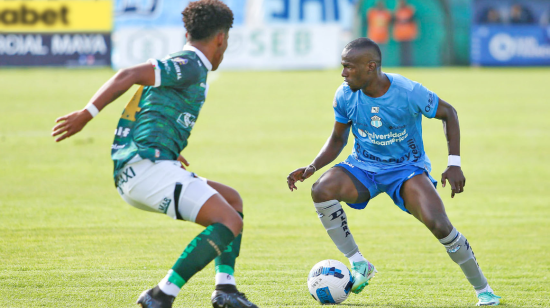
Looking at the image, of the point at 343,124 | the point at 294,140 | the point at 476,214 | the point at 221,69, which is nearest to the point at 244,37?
the point at 221,69

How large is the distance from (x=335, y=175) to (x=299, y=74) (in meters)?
23.8

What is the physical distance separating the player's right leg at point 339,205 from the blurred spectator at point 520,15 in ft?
103

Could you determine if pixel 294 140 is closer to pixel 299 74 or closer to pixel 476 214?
pixel 476 214

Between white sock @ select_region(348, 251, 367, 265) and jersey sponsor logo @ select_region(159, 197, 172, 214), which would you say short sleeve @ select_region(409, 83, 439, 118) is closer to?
white sock @ select_region(348, 251, 367, 265)

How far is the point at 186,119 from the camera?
14.7ft

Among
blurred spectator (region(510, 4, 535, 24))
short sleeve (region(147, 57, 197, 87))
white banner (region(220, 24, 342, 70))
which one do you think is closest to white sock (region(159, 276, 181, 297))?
short sleeve (region(147, 57, 197, 87))

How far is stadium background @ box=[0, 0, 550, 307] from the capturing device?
5598 mm

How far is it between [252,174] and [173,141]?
6.30 meters

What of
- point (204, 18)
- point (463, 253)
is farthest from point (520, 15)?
point (204, 18)

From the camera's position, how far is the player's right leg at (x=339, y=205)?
538 centimetres

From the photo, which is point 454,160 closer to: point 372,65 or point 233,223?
point 372,65

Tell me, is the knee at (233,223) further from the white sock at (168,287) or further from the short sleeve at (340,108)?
the short sleeve at (340,108)

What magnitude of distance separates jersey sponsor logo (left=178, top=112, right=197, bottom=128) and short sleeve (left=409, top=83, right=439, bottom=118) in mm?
1749

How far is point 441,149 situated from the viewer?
13.1m
